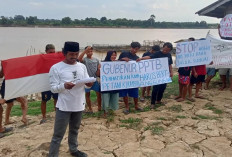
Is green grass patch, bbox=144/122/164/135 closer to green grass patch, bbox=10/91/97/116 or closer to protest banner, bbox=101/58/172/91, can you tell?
protest banner, bbox=101/58/172/91

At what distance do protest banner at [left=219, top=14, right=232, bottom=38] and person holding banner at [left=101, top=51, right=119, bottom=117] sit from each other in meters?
4.24

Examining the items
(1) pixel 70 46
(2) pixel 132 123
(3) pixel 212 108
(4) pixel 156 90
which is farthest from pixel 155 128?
(1) pixel 70 46

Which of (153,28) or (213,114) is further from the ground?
(153,28)

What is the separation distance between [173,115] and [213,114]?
919mm

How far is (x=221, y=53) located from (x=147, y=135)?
4.08 meters

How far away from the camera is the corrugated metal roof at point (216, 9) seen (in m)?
7.24

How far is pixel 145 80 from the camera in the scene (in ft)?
16.8

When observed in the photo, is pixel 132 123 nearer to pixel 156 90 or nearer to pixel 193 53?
pixel 156 90

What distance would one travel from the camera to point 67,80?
9.37ft

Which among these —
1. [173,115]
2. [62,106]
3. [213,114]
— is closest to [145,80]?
[173,115]

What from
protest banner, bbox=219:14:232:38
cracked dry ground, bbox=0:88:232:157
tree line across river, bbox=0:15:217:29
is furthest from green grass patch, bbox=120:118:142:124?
tree line across river, bbox=0:15:217:29

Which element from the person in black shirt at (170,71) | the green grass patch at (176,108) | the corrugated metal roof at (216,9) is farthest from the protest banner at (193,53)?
the corrugated metal roof at (216,9)

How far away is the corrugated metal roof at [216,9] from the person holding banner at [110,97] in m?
4.60

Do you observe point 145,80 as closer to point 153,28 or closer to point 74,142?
point 74,142
